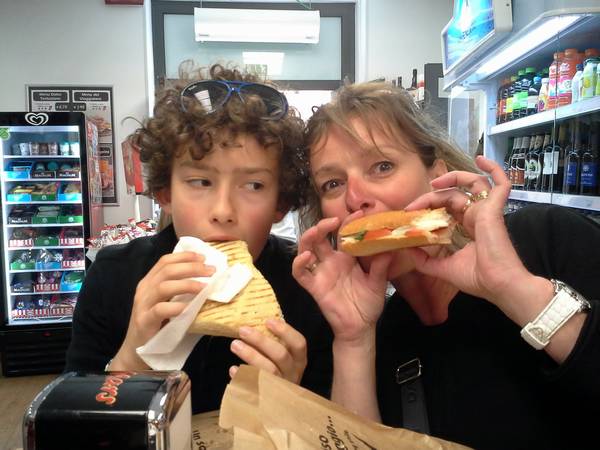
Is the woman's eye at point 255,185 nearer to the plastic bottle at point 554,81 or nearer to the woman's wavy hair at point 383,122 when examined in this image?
the woman's wavy hair at point 383,122

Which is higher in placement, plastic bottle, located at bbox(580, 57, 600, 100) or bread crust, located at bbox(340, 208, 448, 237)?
plastic bottle, located at bbox(580, 57, 600, 100)

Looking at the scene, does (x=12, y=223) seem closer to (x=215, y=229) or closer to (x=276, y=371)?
(x=215, y=229)

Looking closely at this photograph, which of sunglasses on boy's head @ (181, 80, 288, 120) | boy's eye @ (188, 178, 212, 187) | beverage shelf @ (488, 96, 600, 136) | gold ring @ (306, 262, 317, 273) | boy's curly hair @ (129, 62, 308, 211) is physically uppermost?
beverage shelf @ (488, 96, 600, 136)

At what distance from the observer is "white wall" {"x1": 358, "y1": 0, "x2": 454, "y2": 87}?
5.81m

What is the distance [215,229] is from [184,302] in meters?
0.25

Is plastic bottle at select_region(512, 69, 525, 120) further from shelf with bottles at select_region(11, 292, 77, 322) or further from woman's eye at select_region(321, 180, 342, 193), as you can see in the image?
shelf with bottles at select_region(11, 292, 77, 322)

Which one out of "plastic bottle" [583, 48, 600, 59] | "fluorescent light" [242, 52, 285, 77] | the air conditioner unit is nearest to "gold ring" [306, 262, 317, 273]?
"plastic bottle" [583, 48, 600, 59]

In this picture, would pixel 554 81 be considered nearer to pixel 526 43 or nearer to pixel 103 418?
pixel 526 43

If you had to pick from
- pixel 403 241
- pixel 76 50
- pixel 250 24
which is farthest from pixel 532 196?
pixel 76 50

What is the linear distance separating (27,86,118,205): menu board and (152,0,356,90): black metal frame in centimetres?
76

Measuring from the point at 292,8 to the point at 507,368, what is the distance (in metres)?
6.01

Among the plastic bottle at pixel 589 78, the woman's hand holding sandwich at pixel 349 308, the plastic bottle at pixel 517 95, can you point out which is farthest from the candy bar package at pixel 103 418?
the plastic bottle at pixel 517 95

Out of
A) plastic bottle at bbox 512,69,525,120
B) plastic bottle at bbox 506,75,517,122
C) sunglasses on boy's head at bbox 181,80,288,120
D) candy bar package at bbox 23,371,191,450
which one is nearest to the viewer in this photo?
candy bar package at bbox 23,371,191,450

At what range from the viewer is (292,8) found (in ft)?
19.9
